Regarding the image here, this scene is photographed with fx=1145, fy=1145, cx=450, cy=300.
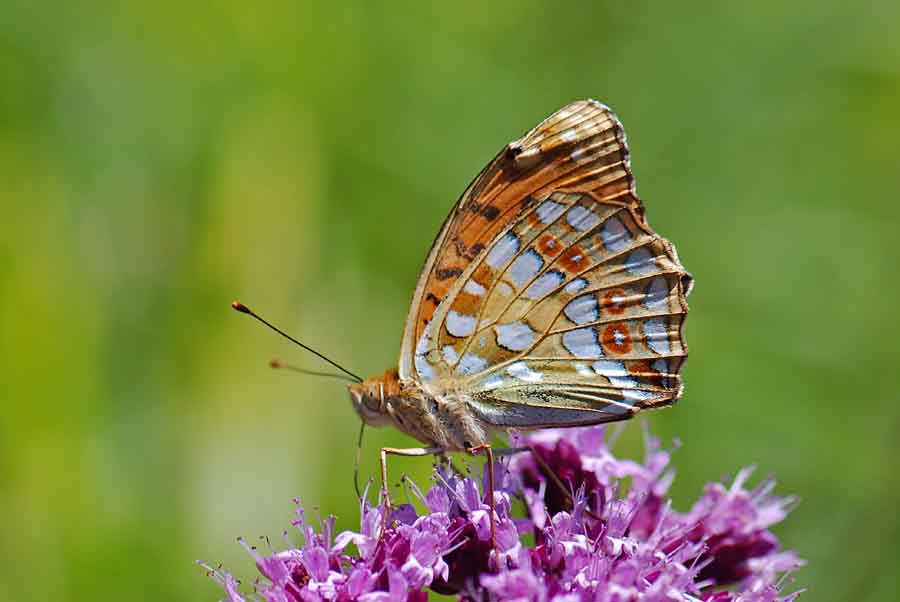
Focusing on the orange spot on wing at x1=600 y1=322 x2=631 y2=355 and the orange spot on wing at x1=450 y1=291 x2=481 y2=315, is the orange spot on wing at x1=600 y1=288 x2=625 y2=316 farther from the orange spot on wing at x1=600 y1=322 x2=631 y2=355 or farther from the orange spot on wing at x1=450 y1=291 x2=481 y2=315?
the orange spot on wing at x1=450 y1=291 x2=481 y2=315

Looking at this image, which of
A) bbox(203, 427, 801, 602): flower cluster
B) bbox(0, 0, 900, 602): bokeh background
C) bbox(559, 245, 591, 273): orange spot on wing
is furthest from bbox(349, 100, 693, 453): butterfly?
bbox(0, 0, 900, 602): bokeh background

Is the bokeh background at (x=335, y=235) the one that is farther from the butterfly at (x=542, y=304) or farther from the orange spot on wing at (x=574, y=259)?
the orange spot on wing at (x=574, y=259)

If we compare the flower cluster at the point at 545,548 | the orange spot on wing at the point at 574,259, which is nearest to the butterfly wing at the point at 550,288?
the orange spot on wing at the point at 574,259

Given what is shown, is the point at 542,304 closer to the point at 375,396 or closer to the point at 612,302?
the point at 612,302


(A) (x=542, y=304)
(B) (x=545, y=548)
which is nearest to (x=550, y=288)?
(A) (x=542, y=304)

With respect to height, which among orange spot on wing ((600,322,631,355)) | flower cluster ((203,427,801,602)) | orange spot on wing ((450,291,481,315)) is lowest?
flower cluster ((203,427,801,602))

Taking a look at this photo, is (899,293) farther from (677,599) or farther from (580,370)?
(677,599)
